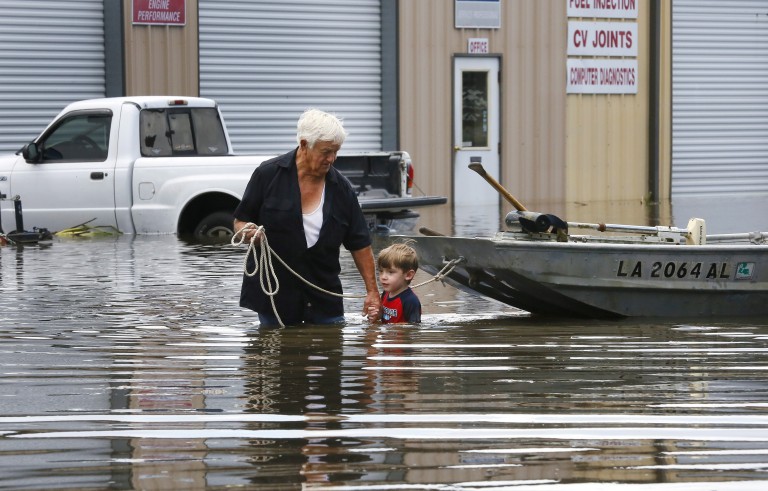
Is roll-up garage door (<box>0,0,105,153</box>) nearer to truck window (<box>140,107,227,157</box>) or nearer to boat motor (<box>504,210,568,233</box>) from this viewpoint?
truck window (<box>140,107,227,157</box>)

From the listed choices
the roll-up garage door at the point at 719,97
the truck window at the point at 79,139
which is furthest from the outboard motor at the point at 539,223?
the roll-up garage door at the point at 719,97

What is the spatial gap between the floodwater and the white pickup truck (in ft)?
18.7

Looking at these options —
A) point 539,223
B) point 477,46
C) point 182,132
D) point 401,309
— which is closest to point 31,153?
point 182,132

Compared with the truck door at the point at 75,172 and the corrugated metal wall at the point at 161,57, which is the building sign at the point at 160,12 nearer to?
the corrugated metal wall at the point at 161,57

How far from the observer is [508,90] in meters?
24.7

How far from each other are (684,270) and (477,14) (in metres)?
15.3

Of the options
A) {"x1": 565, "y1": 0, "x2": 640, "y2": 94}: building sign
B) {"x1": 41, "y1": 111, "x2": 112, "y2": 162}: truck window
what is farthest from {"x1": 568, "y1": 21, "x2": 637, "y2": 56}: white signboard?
{"x1": 41, "y1": 111, "x2": 112, "y2": 162}: truck window

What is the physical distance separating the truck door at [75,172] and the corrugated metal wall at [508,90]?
9.02 metres

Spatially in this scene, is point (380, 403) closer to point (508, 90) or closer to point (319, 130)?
point (319, 130)

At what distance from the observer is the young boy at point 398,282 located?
26.4ft

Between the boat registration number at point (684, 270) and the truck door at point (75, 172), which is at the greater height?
the truck door at point (75, 172)

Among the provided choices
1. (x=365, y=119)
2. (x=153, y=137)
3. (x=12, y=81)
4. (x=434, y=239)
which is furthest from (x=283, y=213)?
(x=365, y=119)

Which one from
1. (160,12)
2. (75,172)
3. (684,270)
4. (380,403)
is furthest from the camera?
(160,12)

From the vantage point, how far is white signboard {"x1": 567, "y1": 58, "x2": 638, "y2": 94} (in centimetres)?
2534
